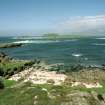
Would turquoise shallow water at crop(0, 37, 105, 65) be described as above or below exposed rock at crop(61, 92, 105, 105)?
below

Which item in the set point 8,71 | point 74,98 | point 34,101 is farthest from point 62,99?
point 8,71

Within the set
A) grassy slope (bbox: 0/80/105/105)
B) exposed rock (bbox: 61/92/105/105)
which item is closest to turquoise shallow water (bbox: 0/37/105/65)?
grassy slope (bbox: 0/80/105/105)

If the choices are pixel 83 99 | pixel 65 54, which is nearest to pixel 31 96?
pixel 83 99

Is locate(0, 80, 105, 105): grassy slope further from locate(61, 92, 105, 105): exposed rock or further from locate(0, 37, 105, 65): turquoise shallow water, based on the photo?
locate(0, 37, 105, 65): turquoise shallow water

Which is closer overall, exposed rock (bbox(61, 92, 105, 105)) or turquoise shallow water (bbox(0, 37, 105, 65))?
exposed rock (bbox(61, 92, 105, 105))

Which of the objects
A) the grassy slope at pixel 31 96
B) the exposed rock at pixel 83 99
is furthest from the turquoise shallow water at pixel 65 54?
the exposed rock at pixel 83 99

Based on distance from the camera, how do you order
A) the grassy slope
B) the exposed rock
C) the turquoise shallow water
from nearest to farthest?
the exposed rock → the grassy slope → the turquoise shallow water

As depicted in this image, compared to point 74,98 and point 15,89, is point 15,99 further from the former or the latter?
point 74,98

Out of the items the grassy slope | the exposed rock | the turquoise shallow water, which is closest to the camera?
the exposed rock

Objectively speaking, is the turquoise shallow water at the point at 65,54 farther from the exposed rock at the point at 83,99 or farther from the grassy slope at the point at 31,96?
the exposed rock at the point at 83,99

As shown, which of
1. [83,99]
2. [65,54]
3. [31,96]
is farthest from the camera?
[65,54]

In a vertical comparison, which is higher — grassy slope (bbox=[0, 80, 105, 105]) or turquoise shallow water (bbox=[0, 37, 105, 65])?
grassy slope (bbox=[0, 80, 105, 105])

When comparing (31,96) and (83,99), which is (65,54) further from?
(83,99)
